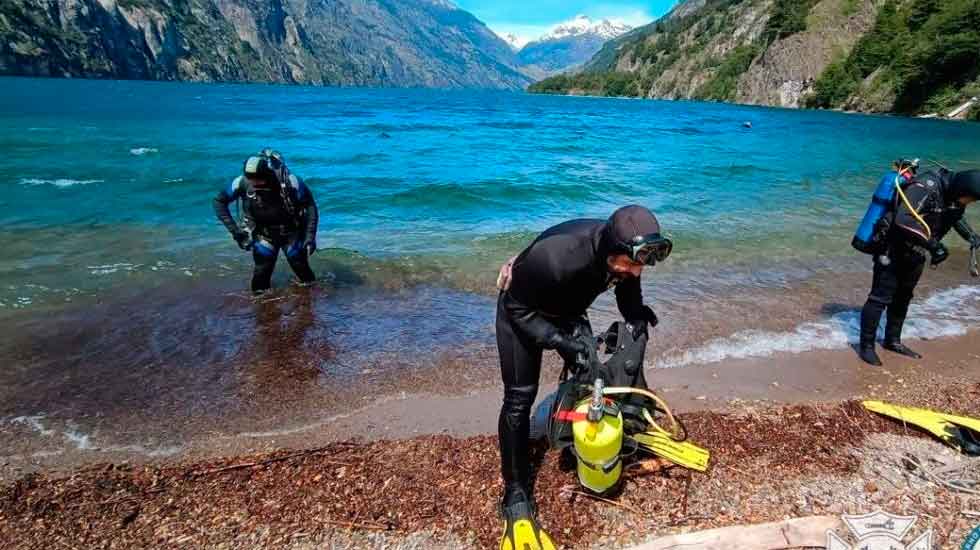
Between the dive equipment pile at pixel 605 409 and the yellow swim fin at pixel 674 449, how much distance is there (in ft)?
0.30

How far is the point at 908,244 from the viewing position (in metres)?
5.89

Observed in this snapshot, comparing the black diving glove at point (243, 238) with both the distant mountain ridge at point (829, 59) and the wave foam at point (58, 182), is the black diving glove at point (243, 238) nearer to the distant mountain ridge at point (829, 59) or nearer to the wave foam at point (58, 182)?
the wave foam at point (58, 182)

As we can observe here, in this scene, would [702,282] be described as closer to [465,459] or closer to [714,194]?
[465,459]

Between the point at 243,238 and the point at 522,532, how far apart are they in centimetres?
626

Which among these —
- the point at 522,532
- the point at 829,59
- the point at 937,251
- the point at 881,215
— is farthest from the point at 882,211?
the point at 829,59

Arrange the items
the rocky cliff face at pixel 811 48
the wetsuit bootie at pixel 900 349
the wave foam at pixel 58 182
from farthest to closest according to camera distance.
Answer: the rocky cliff face at pixel 811 48 → the wave foam at pixel 58 182 → the wetsuit bootie at pixel 900 349

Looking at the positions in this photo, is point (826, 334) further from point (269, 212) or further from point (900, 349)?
point (269, 212)

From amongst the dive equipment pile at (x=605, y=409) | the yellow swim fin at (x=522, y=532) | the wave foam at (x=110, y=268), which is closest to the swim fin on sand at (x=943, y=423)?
the dive equipment pile at (x=605, y=409)

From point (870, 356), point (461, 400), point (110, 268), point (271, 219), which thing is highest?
point (271, 219)

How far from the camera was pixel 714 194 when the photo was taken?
800 inches

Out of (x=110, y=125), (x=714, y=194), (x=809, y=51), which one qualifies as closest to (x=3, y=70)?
(x=110, y=125)

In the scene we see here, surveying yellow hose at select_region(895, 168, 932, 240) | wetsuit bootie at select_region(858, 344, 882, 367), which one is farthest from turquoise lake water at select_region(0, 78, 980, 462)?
yellow hose at select_region(895, 168, 932, 240)

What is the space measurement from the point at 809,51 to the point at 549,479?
5019 inches

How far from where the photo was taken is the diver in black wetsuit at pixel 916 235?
564 centimetres
